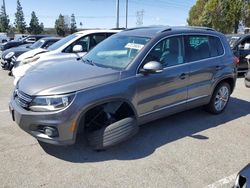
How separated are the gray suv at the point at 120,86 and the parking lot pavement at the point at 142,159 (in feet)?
1.08

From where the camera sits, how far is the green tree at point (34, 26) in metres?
65.4

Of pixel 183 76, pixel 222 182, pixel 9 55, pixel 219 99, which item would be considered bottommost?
pixel 222 182

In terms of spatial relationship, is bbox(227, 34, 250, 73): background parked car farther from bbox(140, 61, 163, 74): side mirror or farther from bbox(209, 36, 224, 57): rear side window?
bbox(140, 61, 163, 74): side mirror

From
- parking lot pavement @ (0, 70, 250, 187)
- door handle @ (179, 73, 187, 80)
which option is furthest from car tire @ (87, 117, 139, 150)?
door handle @ (179, 73, 187, 80)

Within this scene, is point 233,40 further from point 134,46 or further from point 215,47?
point 134,46

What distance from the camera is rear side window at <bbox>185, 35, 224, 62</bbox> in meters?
4.97

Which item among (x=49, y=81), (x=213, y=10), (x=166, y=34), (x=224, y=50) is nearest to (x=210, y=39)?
(x=224, y=50)

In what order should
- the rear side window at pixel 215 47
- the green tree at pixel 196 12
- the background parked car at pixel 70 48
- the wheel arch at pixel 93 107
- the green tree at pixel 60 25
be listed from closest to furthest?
1. the wheel arch at pixel 93 107
2. the rear side window at pixel 215 47
3. the background parked car at pixel 70 48
4. the green tree at pixel 196 12
5. the green tree at pixel 60 25

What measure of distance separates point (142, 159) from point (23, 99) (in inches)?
71.5

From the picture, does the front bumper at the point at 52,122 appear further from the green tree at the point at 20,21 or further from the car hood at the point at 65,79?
the green tree at the point at 20,21

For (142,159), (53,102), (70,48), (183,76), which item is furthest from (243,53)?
(53,102)

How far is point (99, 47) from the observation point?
5102mm

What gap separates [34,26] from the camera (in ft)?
216

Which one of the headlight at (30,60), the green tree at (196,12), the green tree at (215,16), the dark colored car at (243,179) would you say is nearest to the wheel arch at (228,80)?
the dark colored car at (243,179)
